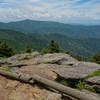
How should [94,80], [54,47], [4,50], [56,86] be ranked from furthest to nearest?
1. [54,47]
2. [4,50]
3. [94,80]
4. [56,86]

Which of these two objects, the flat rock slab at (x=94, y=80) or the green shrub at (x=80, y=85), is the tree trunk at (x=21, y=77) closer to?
the green shrub at (x=80, y=85)

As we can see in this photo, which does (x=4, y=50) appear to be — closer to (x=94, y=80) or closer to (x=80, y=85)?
(x=80, y=85)

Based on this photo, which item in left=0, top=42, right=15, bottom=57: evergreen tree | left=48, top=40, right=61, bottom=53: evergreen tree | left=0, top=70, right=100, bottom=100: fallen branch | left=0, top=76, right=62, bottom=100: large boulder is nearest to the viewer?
left=0, top=70, right=100, bottom=100: fallen branch

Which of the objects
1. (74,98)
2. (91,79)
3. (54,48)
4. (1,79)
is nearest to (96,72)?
(91,79)

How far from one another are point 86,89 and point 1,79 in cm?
705

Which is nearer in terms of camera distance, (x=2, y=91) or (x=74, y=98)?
(x=74, y=98)

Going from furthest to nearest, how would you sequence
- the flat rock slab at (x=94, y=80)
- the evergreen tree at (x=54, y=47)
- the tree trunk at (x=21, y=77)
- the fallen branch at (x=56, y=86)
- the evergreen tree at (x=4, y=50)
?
the evergreen tree at (x=54, y=47) < the evergreen tree at (x=4, y=50) < the tree trunk at (x=21, y=77) < the flat rock slab at (x=94, y=80) < the fallen branch at (x=56, y=86)

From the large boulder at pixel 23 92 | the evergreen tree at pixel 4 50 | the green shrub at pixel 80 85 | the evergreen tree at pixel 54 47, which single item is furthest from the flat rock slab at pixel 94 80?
the evergreen tree at pixel 4 50

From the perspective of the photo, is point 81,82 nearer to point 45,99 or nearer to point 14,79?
point 45,99

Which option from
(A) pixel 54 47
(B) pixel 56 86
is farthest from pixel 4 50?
(B) pixel 56 86

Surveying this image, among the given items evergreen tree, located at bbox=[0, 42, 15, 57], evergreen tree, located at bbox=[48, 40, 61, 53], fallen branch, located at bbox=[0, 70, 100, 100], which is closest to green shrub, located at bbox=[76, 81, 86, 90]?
fallen branch, located at bbox=[0, 70, 100, 100]

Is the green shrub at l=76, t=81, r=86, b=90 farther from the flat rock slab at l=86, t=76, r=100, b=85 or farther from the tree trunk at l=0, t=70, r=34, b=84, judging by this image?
the tree trunk at l=0, t=70, r=34, b=84

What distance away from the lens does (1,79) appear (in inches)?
384

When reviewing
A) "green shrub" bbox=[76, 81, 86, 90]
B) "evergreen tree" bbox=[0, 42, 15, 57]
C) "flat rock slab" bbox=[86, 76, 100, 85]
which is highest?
"flat rock slab" bbox=[86, 76, 100, 85]
